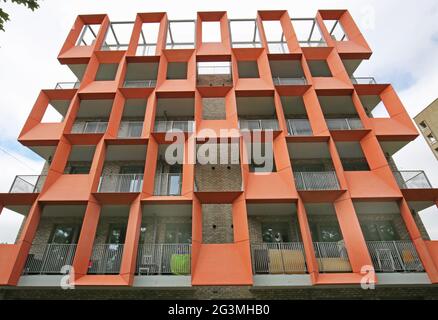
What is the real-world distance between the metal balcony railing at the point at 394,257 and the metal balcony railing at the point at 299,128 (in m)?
6.59

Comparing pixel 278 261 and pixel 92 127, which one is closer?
pixel 278 261

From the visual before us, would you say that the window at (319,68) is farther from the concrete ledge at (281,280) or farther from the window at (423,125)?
the window at (423,125)

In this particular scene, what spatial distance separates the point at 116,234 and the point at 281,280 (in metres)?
8.77

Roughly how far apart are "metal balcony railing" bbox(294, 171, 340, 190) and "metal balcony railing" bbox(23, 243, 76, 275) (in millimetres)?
11157

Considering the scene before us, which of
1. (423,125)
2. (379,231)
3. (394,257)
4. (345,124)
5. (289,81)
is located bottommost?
(394,257)

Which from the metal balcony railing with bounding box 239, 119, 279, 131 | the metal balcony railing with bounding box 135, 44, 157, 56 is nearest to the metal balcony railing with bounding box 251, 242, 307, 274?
the metal balcony railing with bounding box 239, 119, 279, 131

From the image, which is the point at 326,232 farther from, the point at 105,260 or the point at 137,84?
the point at 137,84

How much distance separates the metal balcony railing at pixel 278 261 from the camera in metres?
9.67

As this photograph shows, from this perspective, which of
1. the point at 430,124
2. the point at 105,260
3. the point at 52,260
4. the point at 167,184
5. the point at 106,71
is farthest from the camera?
the point at 430,124

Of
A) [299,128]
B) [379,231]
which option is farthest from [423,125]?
[299,128]

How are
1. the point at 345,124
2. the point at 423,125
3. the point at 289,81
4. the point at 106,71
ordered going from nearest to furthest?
1. the point at 345,124
2. the point at 289,81
3. the point at 106,71
4. the point at 423,125

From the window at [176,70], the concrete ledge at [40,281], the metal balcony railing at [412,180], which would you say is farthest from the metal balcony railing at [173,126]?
the metal balcony railing at [412,180]

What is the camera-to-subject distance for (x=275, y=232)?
12438 mm
